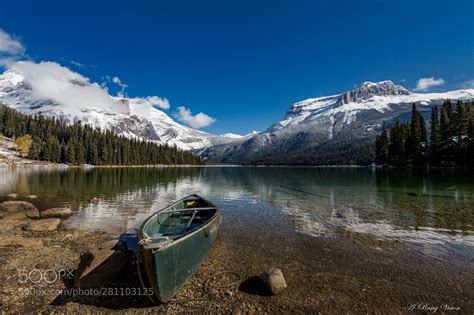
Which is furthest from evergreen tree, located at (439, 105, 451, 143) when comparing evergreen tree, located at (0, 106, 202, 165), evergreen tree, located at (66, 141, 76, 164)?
evergreen tree, located at (66, 141, 76, 164)

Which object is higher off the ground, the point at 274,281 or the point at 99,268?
the point at 99,268

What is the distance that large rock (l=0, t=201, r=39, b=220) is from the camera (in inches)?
969

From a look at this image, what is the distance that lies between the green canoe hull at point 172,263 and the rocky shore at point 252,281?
0.61 m

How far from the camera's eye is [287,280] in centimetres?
1220

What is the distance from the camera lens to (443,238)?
1883 cm

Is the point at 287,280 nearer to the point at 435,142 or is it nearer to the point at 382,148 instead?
the point at 435,142

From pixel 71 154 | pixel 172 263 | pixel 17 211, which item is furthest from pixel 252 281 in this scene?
pixel 71 154

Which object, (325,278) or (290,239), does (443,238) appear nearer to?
(290,239)

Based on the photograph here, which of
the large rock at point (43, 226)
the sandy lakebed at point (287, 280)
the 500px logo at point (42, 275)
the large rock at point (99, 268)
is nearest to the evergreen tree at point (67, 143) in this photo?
the large rock at point (43, 226)

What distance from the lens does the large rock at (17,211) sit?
24.6 metres

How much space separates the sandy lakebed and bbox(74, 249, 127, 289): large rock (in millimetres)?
409

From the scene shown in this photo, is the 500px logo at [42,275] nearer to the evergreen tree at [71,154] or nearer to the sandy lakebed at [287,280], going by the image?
the sandy lakebed at [287,280]

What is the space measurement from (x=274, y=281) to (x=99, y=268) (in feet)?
23.8
